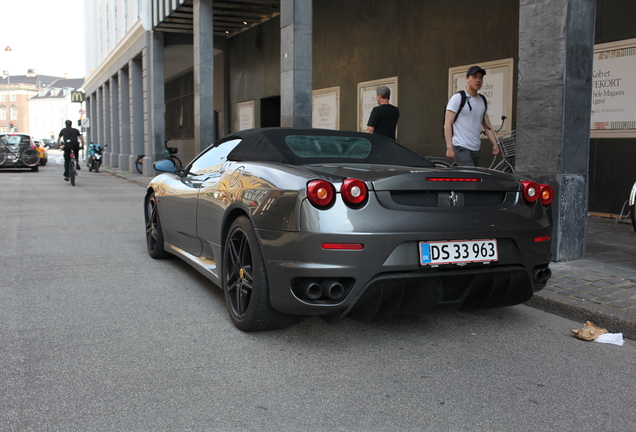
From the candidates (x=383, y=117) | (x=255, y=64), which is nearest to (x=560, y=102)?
(x=383, y=117)

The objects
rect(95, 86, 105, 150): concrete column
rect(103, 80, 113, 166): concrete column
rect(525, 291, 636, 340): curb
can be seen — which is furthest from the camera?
rect(95, 86, 105, 150): concrete column

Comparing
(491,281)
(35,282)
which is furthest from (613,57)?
(35,282)

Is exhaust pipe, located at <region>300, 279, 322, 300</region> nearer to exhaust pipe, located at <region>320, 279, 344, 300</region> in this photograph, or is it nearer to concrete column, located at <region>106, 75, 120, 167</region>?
exhaust pipe, located at <region>320, 279, 344, 300</region>

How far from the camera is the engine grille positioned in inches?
137

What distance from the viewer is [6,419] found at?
267 cm

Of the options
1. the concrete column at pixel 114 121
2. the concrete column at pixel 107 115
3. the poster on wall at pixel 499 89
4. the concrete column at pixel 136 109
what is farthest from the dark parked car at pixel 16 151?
the poster on wall at pixel 499 89

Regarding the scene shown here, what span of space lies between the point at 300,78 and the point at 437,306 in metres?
8.15

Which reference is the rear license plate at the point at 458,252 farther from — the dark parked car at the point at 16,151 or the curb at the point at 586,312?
the dark parked car at the point at 16,151

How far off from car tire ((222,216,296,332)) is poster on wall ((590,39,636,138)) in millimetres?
7021

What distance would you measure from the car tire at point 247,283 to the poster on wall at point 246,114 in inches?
743

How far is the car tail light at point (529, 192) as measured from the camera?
3.86 meters

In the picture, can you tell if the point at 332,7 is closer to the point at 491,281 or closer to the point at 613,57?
the point at 613,57

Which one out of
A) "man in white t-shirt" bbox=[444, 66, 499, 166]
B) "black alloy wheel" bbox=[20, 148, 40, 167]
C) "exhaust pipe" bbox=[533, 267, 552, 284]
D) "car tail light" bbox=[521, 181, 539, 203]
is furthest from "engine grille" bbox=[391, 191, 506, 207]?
"black alloy wheel" bbox=[20, 148, 40, 167]

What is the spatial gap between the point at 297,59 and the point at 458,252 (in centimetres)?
818
